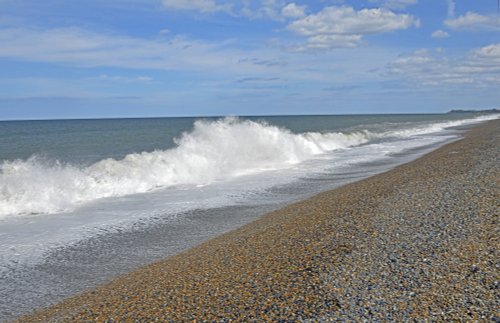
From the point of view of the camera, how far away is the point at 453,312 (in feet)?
15.6

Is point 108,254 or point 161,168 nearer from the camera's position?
point 108,254

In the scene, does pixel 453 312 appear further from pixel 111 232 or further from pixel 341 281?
pixel 111 232

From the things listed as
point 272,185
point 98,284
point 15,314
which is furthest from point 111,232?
point 272,185

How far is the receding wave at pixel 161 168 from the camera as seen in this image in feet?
44.2

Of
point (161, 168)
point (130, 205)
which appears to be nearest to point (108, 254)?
point (130, 205)

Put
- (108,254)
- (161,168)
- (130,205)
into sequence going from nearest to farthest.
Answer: (108,254) < (130,205) < (161,168)

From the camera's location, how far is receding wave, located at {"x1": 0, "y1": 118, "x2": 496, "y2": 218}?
44.2 feet

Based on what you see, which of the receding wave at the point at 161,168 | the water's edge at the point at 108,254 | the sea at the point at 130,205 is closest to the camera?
the water's edge at the point at 108,254

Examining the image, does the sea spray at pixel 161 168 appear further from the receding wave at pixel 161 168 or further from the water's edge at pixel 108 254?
the water's edge at pixel 108 254

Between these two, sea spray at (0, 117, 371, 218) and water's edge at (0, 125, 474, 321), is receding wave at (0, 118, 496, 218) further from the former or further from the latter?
water's edge at (0, 125, 474, 321)

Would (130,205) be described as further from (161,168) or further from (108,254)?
(161,168)

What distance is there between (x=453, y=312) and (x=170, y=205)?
362 inches

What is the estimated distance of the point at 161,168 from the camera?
18.4 m

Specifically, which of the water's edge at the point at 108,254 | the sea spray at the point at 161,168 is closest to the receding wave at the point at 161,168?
the sea spray at the point at 161,168
